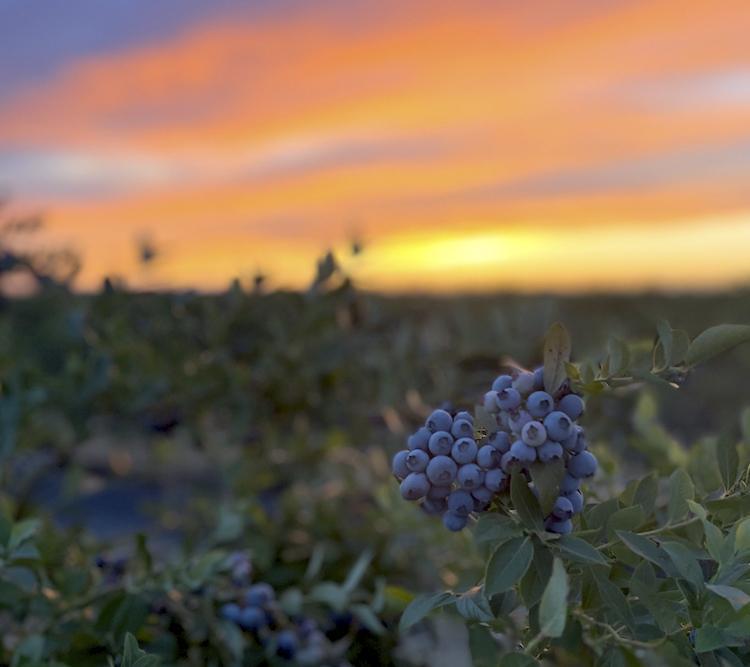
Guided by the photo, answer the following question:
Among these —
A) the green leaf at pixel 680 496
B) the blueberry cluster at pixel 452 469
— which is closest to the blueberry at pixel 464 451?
the blueberry cluster at pixel 452 469

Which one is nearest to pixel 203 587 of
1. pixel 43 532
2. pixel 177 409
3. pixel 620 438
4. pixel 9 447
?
pixel 43 532

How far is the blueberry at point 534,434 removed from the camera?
73 centimetres

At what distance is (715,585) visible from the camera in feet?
2.60

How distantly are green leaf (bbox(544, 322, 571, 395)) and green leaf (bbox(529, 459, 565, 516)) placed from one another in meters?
0.06

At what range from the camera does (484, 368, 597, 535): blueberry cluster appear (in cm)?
74

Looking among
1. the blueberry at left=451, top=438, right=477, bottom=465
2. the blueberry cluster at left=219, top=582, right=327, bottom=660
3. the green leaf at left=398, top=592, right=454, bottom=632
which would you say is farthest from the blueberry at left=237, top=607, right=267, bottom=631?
the blueberry at left=451, top=438, right=477, bottom=465

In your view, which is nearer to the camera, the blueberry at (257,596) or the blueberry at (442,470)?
the blueberry at (442,470)

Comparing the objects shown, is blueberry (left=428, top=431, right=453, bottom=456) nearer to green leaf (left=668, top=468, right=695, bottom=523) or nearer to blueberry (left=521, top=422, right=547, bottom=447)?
blueberry (left=521, top=422, right=547, bottom=447)

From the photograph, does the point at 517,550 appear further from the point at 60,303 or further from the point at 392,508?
the point at 60,303

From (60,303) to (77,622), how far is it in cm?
135

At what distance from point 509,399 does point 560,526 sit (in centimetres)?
11

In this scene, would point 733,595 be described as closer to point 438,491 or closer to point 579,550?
point 579,550

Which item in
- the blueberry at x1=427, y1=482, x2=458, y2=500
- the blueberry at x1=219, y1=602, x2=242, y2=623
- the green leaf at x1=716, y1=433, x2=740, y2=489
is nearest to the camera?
the blueberry at x1=427, y1=482, x2=458, y2=500

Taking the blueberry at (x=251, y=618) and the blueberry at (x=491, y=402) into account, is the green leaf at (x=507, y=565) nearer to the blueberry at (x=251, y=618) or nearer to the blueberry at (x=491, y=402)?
the blueberry at (x=491, y=402)
